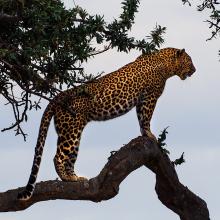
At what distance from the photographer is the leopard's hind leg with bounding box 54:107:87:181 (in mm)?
16250

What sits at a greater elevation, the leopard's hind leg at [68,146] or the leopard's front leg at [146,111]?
the leopard's front leg at [146,111]

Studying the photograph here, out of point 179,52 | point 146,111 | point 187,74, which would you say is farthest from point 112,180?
point 179,52

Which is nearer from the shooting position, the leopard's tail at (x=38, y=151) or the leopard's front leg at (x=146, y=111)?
the leopard's tail at (x=38, y=151)

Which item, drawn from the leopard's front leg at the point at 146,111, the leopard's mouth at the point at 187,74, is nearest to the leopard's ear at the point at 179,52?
the leopard's mouth at the point at 187,74

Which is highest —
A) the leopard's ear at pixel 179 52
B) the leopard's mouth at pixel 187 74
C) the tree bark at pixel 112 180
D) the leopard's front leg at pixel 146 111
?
the leopard's ear at pixel 179 52

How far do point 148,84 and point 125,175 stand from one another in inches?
75.4

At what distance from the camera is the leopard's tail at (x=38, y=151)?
15.9m

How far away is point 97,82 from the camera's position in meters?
17.0

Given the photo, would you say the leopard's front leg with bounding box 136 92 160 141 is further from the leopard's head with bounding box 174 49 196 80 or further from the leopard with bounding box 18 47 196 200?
the leopard's head with bounding box 174 49 196 80

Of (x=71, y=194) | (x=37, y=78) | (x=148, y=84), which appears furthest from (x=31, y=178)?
(x=148, y=84)

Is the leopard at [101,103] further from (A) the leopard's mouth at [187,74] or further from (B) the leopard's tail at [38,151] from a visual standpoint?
(A) the leopard's mouth at [187,74]

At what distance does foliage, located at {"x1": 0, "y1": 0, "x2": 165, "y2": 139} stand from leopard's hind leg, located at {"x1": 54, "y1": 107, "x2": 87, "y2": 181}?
800 millimetres

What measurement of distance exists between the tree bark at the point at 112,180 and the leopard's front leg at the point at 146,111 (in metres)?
0.32

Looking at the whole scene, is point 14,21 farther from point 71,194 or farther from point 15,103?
point 71,194
